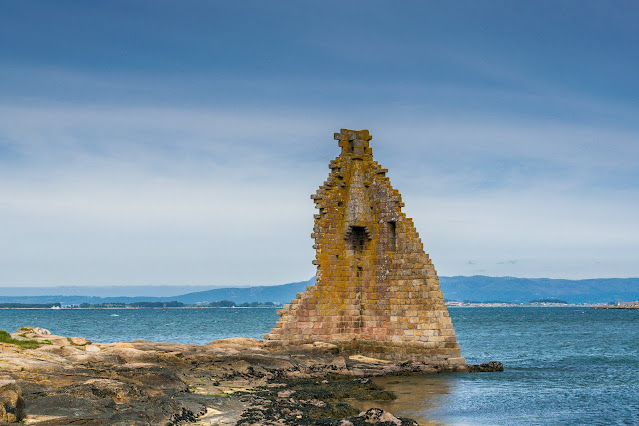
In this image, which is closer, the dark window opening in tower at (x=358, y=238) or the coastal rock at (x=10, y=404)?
the coastal rock at (x=10, y=404)

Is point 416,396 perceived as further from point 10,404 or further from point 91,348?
point 10,404

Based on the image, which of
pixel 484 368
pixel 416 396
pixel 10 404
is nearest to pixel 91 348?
pixel 416 396

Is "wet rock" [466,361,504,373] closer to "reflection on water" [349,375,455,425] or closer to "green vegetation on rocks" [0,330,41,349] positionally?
"reflection on water" [349,375,455,425]

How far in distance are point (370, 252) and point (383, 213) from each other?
152cm

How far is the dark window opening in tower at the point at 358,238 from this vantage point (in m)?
29.2

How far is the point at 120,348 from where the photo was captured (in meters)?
24.1

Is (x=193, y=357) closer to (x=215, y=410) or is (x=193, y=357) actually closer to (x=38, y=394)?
(x=215, y=410)

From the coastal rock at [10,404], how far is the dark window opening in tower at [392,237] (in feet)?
55.2

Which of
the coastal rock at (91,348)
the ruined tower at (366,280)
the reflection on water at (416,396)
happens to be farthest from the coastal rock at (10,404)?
the ruined tower at (366,280)

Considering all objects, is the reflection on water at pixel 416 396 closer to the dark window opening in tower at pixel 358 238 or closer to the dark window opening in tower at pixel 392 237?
the dark window opening in tower at pixel 392 237

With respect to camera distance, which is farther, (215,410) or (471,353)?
(471,353)

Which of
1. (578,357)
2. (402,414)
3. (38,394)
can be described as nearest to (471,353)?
(578,357)

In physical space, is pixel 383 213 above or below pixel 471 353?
above

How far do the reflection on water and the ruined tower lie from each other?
6.59 feet
